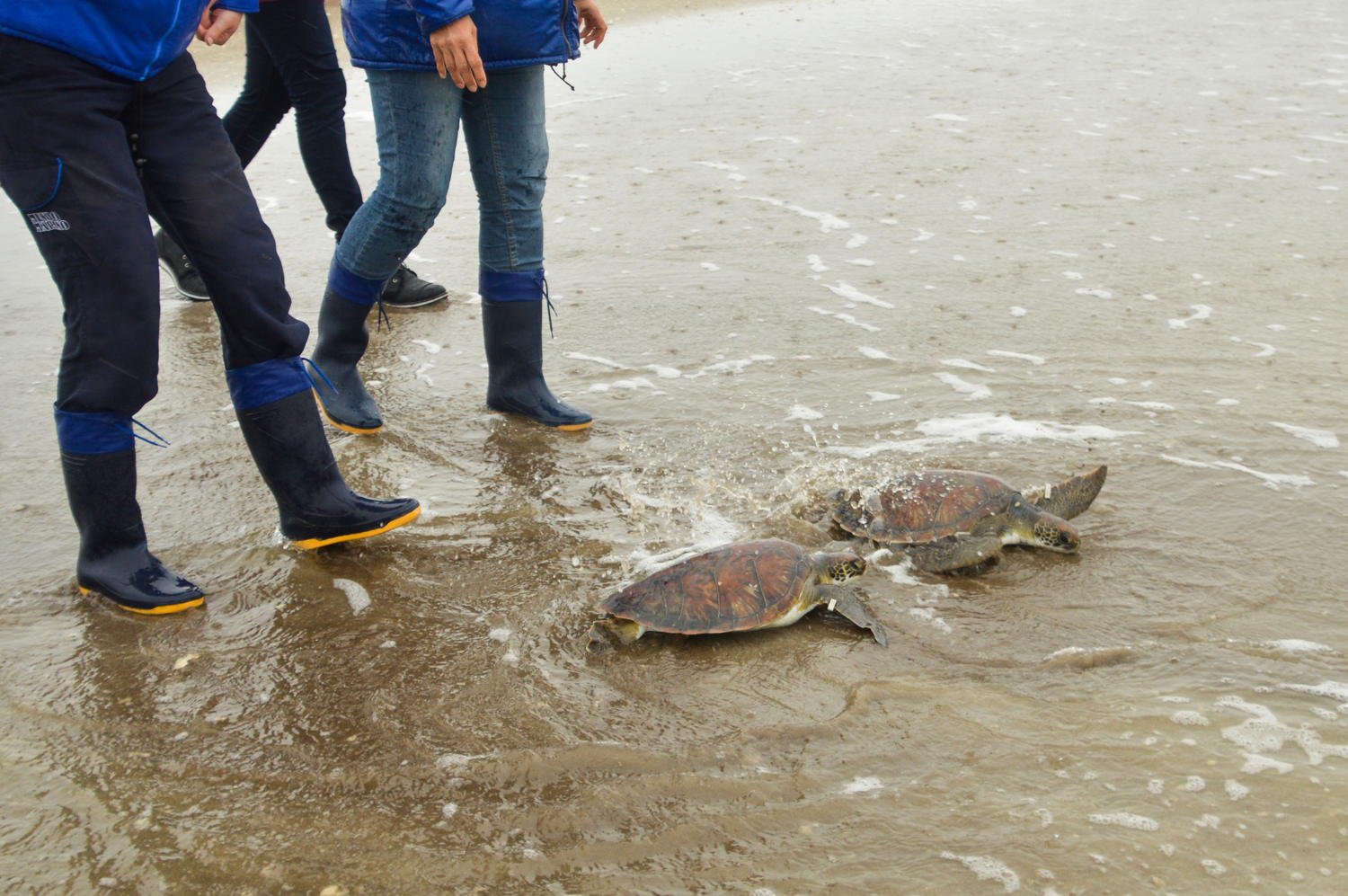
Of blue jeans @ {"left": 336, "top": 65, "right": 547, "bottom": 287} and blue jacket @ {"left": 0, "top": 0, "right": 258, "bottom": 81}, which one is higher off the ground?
blue jacket @ {"left": 0, "top": 0, "right": 258, "bottom": 81}

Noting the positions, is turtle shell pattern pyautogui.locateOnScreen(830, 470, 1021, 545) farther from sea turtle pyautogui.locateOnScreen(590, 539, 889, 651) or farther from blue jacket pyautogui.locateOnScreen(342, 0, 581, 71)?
blue jacket pyautogui.locateOnScreen(342, 0, 581, 71)

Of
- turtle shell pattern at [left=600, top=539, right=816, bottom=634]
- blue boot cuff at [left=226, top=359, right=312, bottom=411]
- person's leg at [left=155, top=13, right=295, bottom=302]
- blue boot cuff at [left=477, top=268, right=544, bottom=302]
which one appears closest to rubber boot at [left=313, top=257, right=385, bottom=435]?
blue boot cuff at [left=477, top=268, right=544, bottom=302]

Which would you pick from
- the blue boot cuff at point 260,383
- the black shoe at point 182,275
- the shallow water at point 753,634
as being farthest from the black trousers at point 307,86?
the blue boot cuff at point 260,383

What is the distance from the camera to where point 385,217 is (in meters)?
3.85

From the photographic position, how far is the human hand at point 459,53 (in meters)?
3.41

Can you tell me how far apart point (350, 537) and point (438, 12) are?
167 centimetres

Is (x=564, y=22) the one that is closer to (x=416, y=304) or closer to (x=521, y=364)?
(x=521, y=364)

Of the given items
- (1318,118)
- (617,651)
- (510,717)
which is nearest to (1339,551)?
(617,651)

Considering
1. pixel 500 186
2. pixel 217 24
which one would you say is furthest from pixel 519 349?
pixel 217 24

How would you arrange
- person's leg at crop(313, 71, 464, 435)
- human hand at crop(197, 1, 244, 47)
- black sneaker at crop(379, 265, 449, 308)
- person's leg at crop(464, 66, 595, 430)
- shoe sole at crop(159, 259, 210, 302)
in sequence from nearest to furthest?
human hand at crop(197, 1, 244, 47)
person's leg at crop(313, 71, 464, 435)
person's leg at crop(464, 66, 595, 430)
black sneaker at crop(379, 265, 449, 308)
shoe sole at crop(159, 259, 210, 302)

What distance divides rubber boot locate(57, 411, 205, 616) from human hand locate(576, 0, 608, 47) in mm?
2349

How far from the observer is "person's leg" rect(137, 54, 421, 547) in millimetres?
2887

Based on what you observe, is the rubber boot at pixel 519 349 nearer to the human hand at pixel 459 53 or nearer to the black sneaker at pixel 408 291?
the human hand at pixel 459 53

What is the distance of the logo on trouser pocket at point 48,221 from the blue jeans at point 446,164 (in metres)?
1.24
